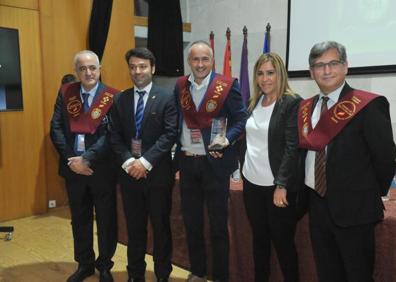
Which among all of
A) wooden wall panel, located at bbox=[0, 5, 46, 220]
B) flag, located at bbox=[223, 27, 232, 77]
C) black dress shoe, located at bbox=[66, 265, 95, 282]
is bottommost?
black dress shoe, located at bbox=[66, 265, 95, 282]

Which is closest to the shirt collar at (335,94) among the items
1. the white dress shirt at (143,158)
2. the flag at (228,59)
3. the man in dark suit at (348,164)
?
the man in dark suit at (348,164)

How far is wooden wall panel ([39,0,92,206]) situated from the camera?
13.3ft

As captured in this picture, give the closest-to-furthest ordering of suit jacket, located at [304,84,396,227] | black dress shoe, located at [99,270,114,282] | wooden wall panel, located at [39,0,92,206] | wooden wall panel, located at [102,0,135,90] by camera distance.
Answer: suit jacket, located at [304,84,396,227] → black dress shoe, located at [99,270,114,282] → wooden wall panel, located at [39,0,92,206] → wooden wall panel, located at [102,0,135,90]

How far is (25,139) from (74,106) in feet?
6.59

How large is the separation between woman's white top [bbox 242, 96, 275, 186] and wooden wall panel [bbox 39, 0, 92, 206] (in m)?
2.87

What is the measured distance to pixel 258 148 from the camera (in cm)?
193

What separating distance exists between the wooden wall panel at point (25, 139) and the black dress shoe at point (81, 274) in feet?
6.11

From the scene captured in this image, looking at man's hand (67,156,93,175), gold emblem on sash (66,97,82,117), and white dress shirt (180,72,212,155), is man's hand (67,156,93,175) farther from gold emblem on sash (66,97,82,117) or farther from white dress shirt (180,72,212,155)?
white dress shirt (180,72,212,155)

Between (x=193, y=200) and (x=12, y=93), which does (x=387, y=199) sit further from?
(x=12, y=93)

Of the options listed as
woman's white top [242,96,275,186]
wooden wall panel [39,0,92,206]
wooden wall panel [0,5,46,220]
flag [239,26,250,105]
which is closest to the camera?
woman's white top [242,96,275,186]

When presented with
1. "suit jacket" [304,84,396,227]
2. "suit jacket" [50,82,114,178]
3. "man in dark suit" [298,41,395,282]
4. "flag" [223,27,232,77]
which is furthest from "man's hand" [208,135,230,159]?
"flag" [223,27,232,77]

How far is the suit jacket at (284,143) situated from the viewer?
1.77m

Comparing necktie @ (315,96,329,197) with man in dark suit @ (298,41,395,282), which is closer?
man in dark suit @ (298,41,395,282)

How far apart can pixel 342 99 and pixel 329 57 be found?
187 mm
